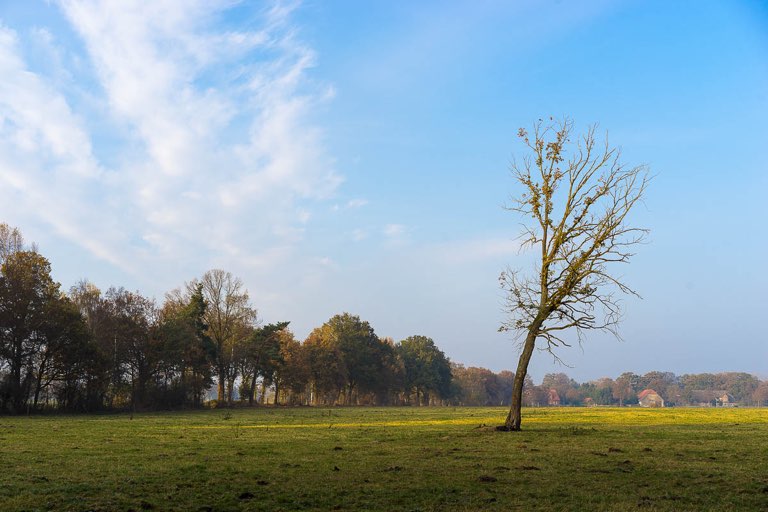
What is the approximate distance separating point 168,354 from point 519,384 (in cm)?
5299

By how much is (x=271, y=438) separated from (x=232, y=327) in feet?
217

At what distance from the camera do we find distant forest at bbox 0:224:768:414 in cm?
5181

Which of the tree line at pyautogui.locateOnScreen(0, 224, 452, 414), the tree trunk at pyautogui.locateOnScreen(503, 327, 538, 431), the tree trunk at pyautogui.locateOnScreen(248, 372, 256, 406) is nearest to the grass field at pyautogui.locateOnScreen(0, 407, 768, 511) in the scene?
the tree trunk at pyautogui.locateOnScreen(503, 327, 538, 431)

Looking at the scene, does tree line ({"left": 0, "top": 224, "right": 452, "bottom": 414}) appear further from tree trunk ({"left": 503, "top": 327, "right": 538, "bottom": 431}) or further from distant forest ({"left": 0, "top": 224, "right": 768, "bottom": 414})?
tree trunk ({"left": 503, "top": 327, "right": 538, "bottom": 431})

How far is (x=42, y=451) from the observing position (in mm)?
18203

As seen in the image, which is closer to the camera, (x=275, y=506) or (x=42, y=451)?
(x=275, y=506)

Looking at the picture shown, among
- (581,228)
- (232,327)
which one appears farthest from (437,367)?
(581,228)

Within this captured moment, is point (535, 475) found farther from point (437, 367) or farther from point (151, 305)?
point (437, 367)

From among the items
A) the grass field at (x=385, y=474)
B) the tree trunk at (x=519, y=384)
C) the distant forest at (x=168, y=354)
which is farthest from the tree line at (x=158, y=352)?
the tree trunk at (x=519, y=384)

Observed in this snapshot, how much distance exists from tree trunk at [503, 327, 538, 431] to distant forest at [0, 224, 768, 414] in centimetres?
4351

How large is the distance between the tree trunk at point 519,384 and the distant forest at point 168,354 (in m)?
43.5

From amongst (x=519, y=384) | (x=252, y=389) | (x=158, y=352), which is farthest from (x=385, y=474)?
(x=252, y=389)

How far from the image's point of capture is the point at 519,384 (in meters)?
27.4

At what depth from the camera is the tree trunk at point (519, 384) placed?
2681 centimetres
